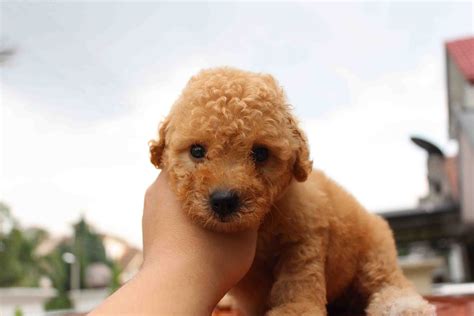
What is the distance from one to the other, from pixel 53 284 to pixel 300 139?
19.3m

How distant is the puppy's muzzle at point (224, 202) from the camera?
88cm

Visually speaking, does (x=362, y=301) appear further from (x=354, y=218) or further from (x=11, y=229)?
(x=11, y=229)

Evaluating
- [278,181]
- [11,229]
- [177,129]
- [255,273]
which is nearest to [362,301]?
[255,273]

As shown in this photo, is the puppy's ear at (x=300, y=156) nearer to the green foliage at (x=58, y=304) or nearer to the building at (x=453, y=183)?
the building at (x=453, y=183)

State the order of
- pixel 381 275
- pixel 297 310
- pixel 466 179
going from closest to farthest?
pixel 297 310
pixel 381 275
pixel 466 179

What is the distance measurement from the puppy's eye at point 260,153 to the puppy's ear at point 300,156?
0.30ft

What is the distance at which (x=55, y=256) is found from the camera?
66.9 feet

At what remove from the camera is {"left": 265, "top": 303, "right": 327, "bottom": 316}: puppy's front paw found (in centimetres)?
100

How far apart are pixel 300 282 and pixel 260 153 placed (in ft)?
0.97

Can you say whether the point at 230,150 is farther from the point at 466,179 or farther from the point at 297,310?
the point at 466,179

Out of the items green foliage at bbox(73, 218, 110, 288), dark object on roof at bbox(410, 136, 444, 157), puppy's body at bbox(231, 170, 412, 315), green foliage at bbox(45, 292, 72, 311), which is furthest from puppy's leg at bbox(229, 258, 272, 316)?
green foliage at bbox(73, 218, 110, 288)

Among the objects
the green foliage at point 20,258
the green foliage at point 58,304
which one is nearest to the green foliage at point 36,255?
the green foliage at point 20,258

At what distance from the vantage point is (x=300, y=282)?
106 centimetres

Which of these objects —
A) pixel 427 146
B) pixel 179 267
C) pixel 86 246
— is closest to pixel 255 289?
pixel 179 267
